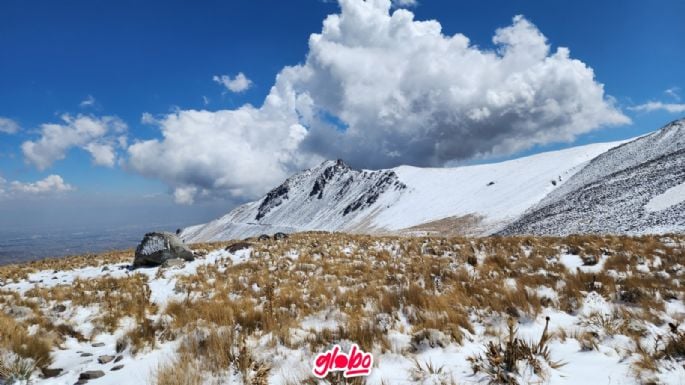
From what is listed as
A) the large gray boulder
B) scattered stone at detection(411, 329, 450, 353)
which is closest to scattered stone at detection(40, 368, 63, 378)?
scattered stone at detection(411, 329, 450, 353)

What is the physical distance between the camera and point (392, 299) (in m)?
8.25

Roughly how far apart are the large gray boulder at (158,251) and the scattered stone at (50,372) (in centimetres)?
1203

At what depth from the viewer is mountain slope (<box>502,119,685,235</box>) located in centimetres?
2938

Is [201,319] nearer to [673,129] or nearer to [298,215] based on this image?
[673,129]

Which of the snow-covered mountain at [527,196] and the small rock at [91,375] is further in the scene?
the snow-covered mountain at [527,196]

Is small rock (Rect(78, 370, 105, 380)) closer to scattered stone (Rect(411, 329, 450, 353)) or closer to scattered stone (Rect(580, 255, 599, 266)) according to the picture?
scattered stone (Rect(411, 329, 450, 353))

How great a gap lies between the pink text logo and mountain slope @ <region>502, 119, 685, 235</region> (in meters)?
30.1

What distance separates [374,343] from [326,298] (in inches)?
129

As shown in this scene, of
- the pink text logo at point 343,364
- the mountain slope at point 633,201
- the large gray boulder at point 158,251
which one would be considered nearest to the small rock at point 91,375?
the pink text logo at point 343,364

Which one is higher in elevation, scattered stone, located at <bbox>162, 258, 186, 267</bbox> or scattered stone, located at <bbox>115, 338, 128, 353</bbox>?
scattered stone, located at <bbox>162, 258, 186, 267</bbox>

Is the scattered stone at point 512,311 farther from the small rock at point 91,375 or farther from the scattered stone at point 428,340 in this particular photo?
the small rock at point 91,375

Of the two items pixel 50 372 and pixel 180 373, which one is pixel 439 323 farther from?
pixel 50 372

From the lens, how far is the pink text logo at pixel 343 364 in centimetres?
466

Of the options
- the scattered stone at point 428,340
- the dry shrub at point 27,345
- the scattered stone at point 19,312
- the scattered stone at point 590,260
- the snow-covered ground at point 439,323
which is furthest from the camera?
the scattered stone at point 590,260
